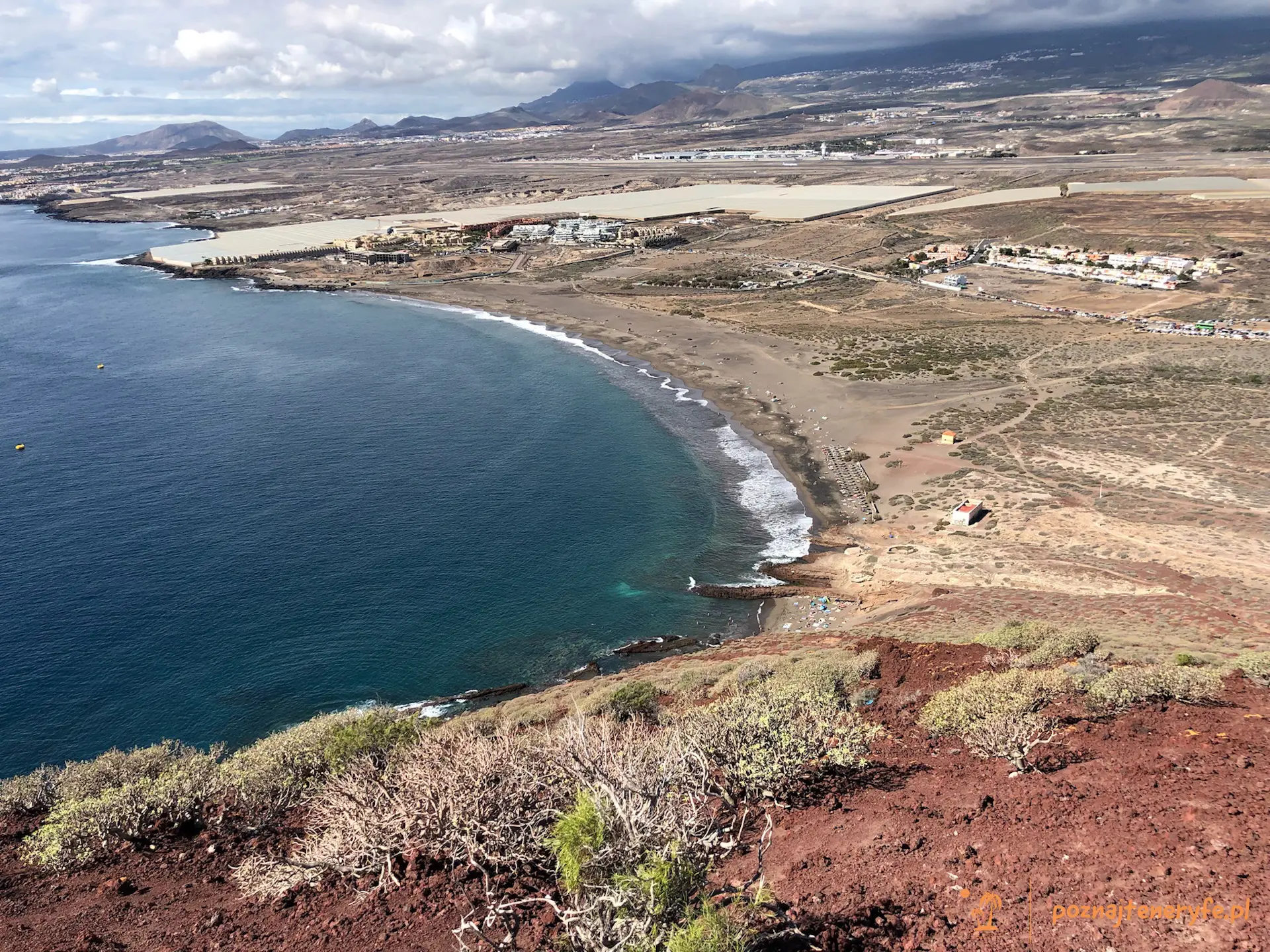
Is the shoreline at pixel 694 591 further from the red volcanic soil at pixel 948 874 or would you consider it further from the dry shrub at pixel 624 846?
the dry shrub at pixel 624 846

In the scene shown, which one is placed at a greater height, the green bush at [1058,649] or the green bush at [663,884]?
the green bush at [663,884]

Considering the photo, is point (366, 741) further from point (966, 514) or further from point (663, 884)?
point (966, 514)

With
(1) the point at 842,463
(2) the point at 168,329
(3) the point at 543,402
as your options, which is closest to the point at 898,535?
(1) the point at 842,463

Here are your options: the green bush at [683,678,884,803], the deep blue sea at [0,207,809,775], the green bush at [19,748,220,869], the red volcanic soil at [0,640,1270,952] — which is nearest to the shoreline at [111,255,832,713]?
the deep blue sea at [0,207,809,775]

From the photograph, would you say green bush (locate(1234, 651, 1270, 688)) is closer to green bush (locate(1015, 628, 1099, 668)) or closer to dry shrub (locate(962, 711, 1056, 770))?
green bush (locate(1015, 628, 1099, 668))

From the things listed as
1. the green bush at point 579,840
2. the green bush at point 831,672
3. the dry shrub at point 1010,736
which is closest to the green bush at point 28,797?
the green bush at point 579,840

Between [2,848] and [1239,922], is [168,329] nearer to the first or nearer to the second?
[2,848]
